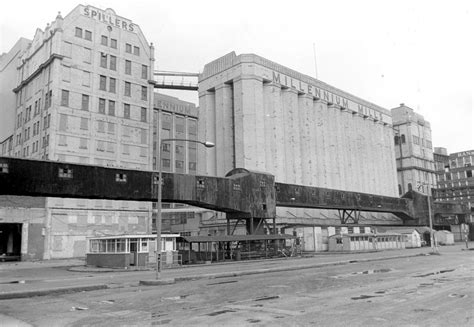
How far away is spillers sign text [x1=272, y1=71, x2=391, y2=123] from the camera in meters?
77.9

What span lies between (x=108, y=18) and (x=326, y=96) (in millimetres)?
44113

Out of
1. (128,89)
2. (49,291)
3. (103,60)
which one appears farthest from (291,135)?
(49,291)

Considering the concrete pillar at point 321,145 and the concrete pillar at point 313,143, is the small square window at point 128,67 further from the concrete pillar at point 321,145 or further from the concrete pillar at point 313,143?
the concrete pillar at point 321,145

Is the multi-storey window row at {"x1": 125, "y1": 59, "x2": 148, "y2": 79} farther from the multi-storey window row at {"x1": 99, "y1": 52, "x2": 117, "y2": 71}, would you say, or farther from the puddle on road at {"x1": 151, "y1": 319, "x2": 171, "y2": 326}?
the puddle on road at {"x1": 151, "y1": 319, "x2": 171, "y2": 326}

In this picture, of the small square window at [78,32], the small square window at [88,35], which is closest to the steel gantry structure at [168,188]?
the small square window at [88,35]

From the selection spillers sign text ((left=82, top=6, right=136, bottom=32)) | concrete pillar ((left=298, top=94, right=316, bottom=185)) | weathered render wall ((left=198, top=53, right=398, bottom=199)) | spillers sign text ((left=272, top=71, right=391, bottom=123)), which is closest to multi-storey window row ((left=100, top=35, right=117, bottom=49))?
spillers sign text ((left=82, top=6, right=136, bottom=32))

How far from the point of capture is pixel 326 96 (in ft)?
286

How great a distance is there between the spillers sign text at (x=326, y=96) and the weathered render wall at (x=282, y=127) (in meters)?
0.20

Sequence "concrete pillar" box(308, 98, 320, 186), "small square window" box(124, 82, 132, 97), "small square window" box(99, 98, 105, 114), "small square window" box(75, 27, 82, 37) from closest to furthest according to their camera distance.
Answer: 1. "small square window" box(75, 27, 82, 37)
2. "small square window" box(99, 98, 105, 114)
3. "small square window" box(124, 82, 132, 97)
4. "concrete pillar" box(308, 98, 320, 186)

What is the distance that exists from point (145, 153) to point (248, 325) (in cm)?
6437

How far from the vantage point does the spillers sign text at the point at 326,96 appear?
7788 cm

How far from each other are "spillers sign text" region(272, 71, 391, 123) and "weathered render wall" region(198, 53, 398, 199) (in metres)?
0.20

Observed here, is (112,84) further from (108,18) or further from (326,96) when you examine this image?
(326,96)

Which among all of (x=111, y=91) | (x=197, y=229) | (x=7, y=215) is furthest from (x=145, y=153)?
(x=7, y=215)
